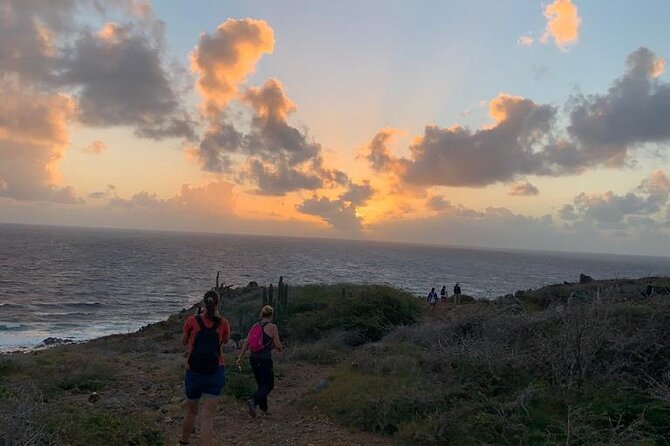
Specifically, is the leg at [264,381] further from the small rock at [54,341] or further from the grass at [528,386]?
the small rock at [54,341]

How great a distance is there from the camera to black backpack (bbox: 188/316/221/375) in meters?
6.12

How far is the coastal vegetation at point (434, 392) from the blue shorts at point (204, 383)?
1154mm

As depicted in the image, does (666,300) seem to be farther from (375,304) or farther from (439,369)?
(375,304)

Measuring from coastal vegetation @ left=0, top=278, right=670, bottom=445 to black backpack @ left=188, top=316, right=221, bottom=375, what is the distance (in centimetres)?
144

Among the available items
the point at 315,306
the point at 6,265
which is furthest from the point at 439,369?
the point at 6,265

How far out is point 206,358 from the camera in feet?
20.1

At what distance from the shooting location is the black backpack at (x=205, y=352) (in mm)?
6125

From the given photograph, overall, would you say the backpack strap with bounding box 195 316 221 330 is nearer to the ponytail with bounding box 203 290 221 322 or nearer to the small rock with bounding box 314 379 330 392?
the ponytail with bounding box 203 290 221 322

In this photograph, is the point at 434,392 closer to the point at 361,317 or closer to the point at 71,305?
the point at 361,317

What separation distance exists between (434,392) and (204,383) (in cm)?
361

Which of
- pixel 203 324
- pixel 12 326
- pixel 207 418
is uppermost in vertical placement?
pixel 203 324

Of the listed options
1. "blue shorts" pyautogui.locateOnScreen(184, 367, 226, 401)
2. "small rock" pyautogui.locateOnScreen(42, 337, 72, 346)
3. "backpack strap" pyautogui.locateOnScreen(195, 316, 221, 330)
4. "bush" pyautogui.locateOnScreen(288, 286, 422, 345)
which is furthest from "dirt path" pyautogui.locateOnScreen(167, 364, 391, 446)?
"small rock" pyautogui.locateOnScreen(42, 337, 72, 346)

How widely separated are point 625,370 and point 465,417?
9.09 ft

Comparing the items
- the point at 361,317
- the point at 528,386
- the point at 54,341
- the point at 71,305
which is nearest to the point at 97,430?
the point at 528,386
